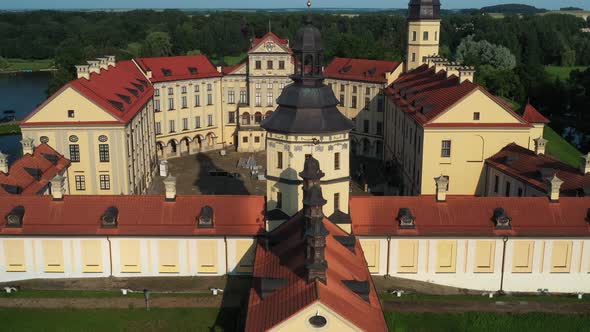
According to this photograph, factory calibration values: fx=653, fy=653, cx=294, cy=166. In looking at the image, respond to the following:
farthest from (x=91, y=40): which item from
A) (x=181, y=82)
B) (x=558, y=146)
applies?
(x=558, y=146)

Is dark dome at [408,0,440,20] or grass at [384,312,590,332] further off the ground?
dark dome at [408,0,440,20]

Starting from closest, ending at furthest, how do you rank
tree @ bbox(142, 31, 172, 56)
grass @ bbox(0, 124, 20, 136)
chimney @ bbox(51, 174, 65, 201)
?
chimney @ bbox(51, 174, 65, 201) → grass @ bbox(0, 124, 20, 136) → tree @ bbox(142, 31, 172, 56)

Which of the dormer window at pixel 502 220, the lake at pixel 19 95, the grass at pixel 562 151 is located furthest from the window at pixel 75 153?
the grass at pixel 562 151

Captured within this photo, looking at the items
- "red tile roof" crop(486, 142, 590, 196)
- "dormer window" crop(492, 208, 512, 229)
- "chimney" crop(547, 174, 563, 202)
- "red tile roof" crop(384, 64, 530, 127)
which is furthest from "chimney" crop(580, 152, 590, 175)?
"dormer window" crop(492, 208, 512, 229)

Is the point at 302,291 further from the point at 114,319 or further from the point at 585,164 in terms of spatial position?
the point at 585,164

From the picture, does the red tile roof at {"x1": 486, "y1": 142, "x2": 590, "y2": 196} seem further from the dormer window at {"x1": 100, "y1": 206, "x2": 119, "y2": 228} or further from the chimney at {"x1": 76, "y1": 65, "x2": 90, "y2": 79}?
the chimney at {"x1": 76, "y1": 65, "x2": 90, "y2": 79}

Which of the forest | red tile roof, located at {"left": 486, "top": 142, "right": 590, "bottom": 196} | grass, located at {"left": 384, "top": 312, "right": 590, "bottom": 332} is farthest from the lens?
the forest

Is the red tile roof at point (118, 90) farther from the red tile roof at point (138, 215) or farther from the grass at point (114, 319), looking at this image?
the grass at point (114, 319)

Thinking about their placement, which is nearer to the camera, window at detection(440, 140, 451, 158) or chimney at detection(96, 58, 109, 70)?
window at detection(440, 140, 451, 158)
